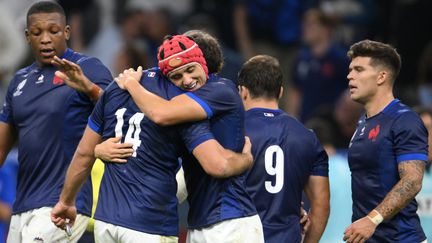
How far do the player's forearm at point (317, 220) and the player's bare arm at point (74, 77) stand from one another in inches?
70.1

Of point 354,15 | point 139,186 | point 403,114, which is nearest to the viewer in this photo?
point 139,186

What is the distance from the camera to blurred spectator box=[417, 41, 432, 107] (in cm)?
1489

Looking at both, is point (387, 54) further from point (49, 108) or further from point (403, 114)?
point (49, 108)

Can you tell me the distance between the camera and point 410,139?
7992 mm

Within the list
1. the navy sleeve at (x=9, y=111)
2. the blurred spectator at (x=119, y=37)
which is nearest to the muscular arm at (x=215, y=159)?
the navy sleeve at (x=9, y=111)

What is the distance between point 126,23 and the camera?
631 inches

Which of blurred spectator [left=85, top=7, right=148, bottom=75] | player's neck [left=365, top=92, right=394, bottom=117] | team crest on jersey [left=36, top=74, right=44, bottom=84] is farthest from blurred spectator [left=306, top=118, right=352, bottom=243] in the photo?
blurred spectator [left=85, top=7, right=148, bottom=75]

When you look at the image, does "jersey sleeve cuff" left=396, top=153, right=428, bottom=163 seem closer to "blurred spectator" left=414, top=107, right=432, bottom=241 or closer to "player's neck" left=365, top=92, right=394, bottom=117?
"player's neck" left=365, top=92, right=394, bottom=117

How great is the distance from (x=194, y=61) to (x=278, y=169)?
3.93 ft

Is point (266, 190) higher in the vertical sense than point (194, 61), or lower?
lower

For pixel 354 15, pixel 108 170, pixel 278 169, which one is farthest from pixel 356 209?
pixel 354 15

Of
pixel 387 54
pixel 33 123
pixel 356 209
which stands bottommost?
pixel 356 209

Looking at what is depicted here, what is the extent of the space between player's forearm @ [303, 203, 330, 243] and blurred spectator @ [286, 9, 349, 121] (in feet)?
20.9

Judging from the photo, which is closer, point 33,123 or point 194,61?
point 194,61
